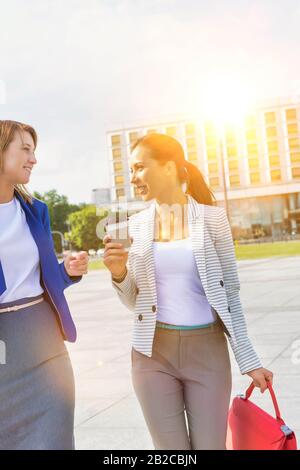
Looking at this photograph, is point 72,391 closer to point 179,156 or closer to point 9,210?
point 9,210

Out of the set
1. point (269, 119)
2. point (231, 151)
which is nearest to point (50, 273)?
point (231, 151)

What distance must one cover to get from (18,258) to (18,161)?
1.35 feet

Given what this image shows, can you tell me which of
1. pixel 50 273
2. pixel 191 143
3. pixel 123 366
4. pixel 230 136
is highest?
pixel 230 136

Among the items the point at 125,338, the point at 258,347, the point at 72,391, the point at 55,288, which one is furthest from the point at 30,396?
the point at 125,338

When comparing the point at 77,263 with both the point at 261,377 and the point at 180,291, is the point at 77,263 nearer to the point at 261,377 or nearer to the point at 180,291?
the point at 180,291

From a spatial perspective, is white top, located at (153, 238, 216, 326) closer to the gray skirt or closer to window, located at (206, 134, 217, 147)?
the gray skirt

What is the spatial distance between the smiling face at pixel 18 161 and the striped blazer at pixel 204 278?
1.69 feet

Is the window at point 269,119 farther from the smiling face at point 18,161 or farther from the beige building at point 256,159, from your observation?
the smiling face at point 18,161

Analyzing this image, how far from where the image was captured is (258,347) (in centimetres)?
852

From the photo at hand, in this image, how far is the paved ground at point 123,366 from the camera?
5332mm

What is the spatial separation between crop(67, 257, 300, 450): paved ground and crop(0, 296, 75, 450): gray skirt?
6.95ft

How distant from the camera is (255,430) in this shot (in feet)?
9.33

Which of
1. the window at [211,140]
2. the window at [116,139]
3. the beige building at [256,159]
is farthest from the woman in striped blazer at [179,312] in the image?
the window at [116,139]

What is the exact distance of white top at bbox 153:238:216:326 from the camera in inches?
117
